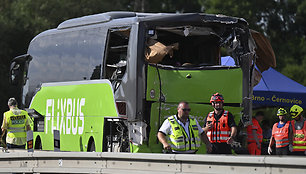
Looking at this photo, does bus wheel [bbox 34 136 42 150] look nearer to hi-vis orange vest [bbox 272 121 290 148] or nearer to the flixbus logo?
the flixbus logo

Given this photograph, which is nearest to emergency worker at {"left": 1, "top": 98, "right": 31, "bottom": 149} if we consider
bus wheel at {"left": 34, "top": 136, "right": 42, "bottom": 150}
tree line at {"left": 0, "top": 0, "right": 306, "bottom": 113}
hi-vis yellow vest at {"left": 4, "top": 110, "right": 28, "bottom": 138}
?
hi-vis yellow vest at {"left": 4, "top": 110, "right": 28, "bottom": 138}

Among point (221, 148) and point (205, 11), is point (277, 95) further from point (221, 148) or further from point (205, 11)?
point (205, 11)

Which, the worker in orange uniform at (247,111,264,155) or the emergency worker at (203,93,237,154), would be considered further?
the worker in orange uniform at (247,111,264,155)

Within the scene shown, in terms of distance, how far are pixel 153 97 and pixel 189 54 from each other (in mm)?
2304

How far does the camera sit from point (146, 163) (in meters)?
→ 9.75

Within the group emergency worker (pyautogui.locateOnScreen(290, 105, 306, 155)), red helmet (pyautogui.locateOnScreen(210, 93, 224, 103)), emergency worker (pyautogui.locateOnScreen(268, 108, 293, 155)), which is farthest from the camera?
emergency worker (pyautogui.locateOnScreen(268, 108, 293, 155))

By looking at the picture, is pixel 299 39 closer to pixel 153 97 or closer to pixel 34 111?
pixel 34 111

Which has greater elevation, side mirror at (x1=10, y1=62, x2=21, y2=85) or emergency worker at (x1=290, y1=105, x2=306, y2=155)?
side mirror at (x1=10, y1=62, x2=21, y2=85)

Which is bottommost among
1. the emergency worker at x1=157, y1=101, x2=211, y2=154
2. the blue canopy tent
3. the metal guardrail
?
the metal guardrail

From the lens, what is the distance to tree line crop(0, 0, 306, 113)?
140 ft

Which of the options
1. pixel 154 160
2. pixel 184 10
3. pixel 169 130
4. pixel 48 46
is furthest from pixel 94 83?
pixel 184 10

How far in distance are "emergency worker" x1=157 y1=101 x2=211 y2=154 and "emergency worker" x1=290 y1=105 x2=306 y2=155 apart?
14.1 ft

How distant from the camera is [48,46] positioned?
1855cm

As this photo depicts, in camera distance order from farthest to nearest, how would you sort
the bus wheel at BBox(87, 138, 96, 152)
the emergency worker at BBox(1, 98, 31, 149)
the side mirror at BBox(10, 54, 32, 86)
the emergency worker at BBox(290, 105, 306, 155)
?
1. the side mirror at BBox(10, 54, 32, 86)
2. the emergency worker at BBox(1, 98, 31, 149)
3. the bus wheel at BBox(87, 138, 96, 152)
4. the emergency worker at BBox(290, 105, 306, 155)
